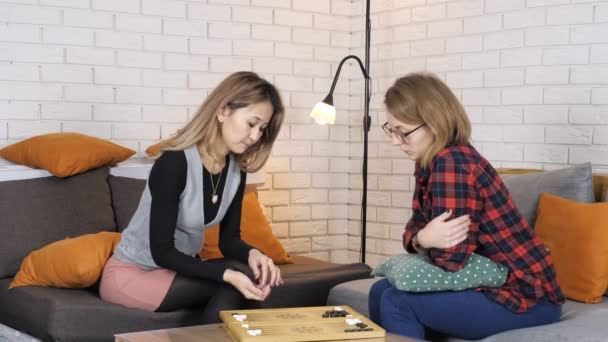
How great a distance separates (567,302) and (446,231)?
0.85 metres

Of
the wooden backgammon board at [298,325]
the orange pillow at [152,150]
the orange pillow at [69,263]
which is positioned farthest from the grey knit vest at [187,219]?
the orange pillow at [152,150]

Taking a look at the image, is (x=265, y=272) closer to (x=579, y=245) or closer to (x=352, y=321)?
(x=352, y=321)

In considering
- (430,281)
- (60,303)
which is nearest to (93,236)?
(60,303)

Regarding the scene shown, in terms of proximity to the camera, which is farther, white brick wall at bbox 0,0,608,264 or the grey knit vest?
white brick wall at bbox 0,0,608,264

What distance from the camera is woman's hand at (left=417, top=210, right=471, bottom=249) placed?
8.23 ft

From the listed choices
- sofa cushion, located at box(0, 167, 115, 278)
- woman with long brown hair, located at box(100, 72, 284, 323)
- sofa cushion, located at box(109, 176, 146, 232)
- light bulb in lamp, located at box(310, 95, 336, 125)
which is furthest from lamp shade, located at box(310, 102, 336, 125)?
woman with long brown hair, located at box(100, 72, 284, 323)

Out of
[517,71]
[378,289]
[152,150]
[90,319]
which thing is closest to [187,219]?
[90,319]

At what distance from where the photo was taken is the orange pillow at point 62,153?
362 centimetres

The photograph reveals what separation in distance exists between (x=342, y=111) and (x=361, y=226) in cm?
67

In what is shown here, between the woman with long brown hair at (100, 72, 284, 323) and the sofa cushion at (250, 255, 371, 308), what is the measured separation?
0.28m

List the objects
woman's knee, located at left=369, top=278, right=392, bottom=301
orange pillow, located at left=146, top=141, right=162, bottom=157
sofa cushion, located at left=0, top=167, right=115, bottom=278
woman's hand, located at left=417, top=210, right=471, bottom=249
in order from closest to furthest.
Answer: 1. woman's hand, located at left=417, top=210, right=471, bottom=249
2. woman's knee, located at left=369, top=278, right=392, bottom=301
3. sofa cushion, located at left=0, top=167, right=115, bottom=278
4. orange pillow, located at left=146, top=141, right=162, bottom=157

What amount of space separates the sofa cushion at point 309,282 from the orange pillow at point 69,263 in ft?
1.94

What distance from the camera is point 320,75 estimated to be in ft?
16.0

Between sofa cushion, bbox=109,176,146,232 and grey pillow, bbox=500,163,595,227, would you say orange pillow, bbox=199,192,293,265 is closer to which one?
sofa cushion, bbox=109,176,146,232
